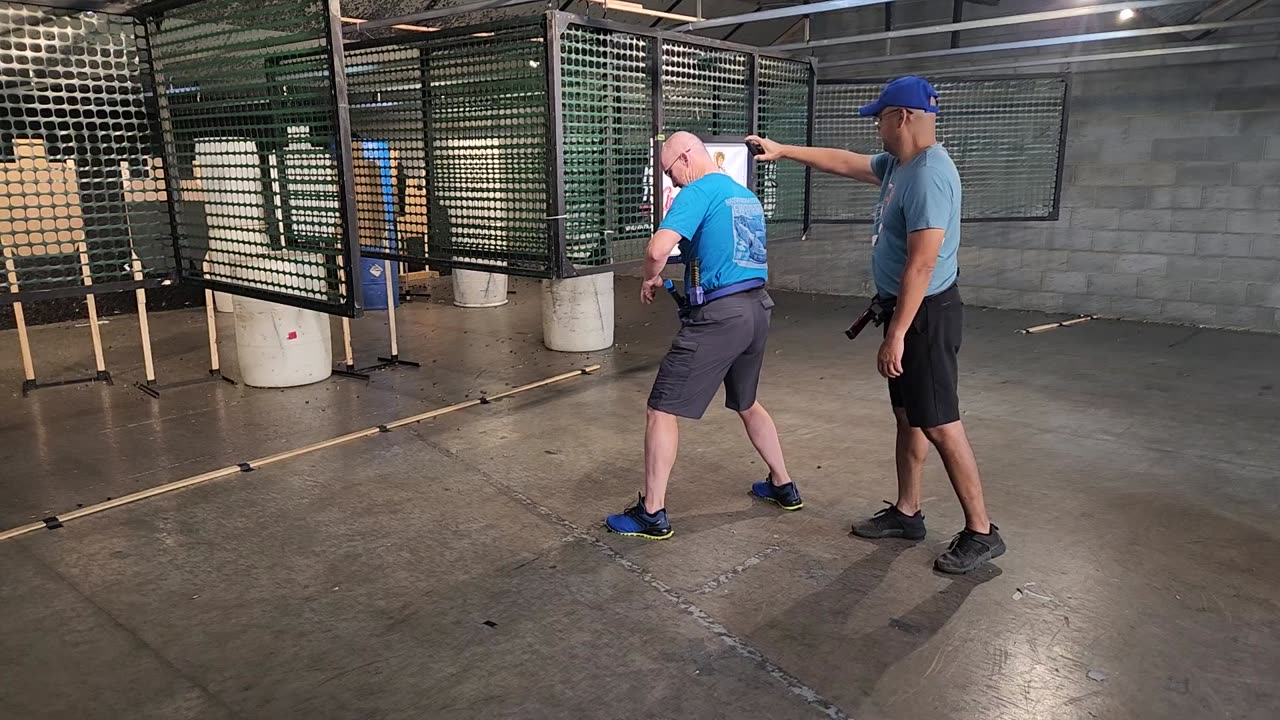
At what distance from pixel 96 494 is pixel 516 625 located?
252 centimetres

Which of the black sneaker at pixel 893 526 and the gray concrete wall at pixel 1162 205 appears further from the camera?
the gray concrete wall at pixel 1162 205

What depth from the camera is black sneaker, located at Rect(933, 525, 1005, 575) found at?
3.27 metres

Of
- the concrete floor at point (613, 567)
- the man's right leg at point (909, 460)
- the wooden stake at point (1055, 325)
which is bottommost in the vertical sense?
the concrete floor at point (613, 567)

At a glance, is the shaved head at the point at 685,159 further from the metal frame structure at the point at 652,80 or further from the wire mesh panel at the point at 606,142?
the wire mesh panel at the point at 606,142

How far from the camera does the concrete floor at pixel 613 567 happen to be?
8.42ft

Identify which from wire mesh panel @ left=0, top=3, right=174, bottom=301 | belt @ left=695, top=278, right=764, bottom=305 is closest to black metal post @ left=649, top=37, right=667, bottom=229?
belt @ left=695, top=278, right=764, bottom=305

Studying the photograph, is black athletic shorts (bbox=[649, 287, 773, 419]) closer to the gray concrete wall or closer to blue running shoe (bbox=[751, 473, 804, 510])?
blue running shoe (bbox=[751, 473, 804, 510])

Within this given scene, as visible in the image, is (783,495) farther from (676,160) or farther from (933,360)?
(676,160)

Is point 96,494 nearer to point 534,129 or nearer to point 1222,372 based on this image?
point 534,129

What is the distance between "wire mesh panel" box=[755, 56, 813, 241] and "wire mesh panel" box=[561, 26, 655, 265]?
3.67ft

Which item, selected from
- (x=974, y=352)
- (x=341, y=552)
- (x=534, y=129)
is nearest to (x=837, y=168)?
(x=534, y=129)

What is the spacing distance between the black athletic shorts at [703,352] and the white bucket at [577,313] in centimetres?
→ 360

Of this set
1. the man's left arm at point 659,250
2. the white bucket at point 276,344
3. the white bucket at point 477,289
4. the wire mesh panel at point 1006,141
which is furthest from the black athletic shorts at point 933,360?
the white bucket at point 477,289

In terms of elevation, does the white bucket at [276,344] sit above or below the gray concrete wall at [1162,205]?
below
